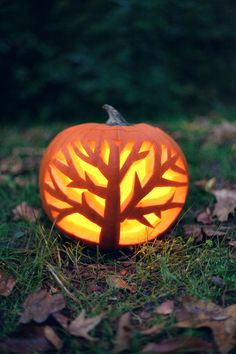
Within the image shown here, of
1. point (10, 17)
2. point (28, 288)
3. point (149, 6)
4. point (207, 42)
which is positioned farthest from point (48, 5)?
point (28, 288)

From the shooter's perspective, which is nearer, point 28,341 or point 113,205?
point 28,341

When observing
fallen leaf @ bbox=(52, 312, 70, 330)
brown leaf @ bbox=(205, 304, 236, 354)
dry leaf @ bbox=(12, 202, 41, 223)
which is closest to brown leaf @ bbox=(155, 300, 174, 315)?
brown leaf @ bbox=(205, 304, 236, 354)

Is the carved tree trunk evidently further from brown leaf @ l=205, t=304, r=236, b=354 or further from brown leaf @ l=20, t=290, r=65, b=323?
brown leaf @ l=205, t=304, r=236, b=354

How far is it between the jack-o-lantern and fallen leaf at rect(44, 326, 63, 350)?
0.58 meters

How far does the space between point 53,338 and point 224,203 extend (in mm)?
1306

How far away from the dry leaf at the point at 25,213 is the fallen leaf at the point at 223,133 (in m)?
1.73

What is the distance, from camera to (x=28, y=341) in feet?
4.87

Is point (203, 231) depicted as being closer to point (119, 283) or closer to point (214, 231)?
point (214, 231)

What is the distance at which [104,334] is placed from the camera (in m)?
1.48

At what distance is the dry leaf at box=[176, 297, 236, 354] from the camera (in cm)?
142

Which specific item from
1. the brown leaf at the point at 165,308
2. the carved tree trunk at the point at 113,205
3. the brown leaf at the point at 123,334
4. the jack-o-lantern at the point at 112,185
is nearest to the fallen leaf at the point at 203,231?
the jack-o-lantern at the point at 112,185

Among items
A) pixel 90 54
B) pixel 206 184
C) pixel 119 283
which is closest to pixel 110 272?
pixel 119 283

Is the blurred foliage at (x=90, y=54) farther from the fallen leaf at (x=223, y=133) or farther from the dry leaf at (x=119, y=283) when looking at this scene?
the dry leaf at (x=119, y=283)

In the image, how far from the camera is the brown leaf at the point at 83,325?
146 centimetres
